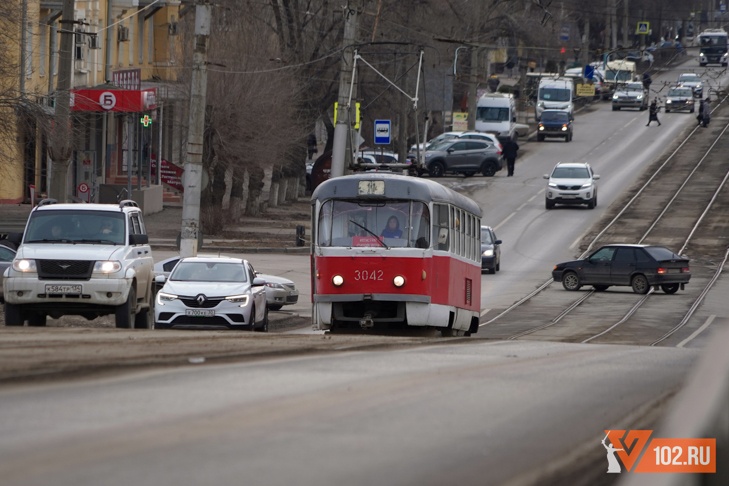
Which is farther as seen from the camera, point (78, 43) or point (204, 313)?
point (78, 43)

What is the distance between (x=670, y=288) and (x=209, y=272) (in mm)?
16982

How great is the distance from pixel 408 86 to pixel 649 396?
5243 centimetres

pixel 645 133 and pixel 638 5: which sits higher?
pixel 638 5

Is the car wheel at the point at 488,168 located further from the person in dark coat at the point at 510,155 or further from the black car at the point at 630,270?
the black car at the point at 630,270

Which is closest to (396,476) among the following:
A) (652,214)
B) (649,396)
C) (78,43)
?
(649,396)

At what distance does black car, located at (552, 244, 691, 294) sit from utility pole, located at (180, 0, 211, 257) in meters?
13.3

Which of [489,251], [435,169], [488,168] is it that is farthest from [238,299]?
[488,168]

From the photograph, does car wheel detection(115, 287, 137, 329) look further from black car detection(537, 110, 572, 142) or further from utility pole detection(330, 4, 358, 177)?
black car detection(537, 110, 572, 142)

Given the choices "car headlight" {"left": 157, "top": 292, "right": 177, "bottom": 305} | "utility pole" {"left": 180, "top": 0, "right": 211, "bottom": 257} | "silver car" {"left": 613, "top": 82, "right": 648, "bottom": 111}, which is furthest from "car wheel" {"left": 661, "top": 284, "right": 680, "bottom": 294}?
"silver car" {"left": 613, "top": 82, "right": 648, "bottom": 111}

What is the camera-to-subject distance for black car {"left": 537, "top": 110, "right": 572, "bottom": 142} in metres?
76.8

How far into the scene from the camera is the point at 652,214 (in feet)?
168

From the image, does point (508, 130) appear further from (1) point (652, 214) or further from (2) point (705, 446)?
(2) point (705, 446)

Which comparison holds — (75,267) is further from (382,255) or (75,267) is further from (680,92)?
(680,92)

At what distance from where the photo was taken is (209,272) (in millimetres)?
24000
